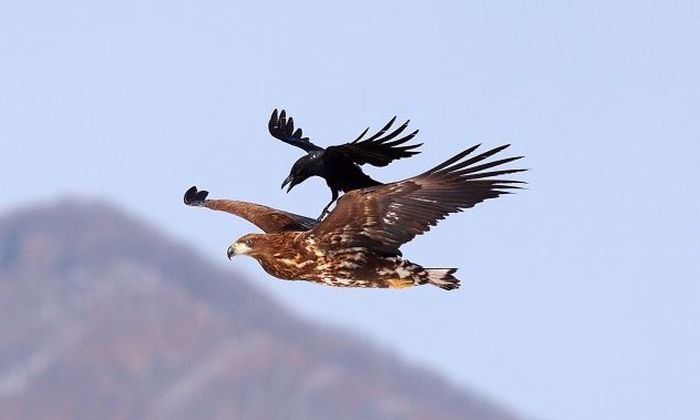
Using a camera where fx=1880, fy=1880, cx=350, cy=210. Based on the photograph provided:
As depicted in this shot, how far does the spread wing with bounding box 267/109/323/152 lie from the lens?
83.8 ft

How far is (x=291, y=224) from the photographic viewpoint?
70.8 feet

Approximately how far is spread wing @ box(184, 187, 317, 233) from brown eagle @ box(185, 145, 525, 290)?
0.49 meters

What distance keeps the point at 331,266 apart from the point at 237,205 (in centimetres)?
314

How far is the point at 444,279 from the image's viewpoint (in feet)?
68.4

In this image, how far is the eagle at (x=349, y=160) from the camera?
22.0 meters

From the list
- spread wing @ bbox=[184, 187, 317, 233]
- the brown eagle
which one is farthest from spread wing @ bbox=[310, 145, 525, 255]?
spread wing @ bbox=[184, 187, 317, 233]

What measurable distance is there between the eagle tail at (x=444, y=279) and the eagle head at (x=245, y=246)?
1.99 meters

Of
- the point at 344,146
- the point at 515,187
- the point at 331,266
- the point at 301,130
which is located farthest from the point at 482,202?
the point at 301,130

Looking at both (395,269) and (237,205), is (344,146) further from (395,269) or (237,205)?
(395,269)

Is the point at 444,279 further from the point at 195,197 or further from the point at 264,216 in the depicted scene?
the point at 195,197

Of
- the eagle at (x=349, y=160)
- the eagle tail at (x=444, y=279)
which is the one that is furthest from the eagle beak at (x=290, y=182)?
the eagle tail at (x=444, y=279)

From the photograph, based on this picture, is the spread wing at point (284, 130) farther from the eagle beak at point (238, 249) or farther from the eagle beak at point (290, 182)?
the eagle beak at point (238, 249)

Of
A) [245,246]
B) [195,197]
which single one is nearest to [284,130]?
[195,197]

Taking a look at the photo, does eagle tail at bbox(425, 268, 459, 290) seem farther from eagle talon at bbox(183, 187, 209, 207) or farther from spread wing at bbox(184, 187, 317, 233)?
eagle talon at bbox(183, 187, 209, 207)
